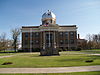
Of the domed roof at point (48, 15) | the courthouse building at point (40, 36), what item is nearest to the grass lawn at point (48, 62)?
the courthouse building at point (40, 36)

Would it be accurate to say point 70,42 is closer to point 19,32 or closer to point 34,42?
point 34,42

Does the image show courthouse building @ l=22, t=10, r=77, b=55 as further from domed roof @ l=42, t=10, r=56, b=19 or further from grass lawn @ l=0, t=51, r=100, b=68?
grass lawn @ l=0, t=51, r=100, b=68

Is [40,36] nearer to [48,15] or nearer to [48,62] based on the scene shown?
[48,15]

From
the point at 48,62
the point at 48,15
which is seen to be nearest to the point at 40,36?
the point at 48,15

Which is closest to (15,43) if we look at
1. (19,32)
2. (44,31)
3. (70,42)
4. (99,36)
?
(19,32)

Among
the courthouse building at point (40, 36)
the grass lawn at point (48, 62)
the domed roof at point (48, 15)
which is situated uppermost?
the domed roof at point (48, 15)

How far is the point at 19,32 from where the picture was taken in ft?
274

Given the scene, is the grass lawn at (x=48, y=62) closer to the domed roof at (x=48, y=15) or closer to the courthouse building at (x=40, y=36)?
the courthouse building at (x=40, y=36)

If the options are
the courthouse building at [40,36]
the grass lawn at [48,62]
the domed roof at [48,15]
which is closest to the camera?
the grass lawn at [48,62]

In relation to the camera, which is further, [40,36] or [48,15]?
[48,15]

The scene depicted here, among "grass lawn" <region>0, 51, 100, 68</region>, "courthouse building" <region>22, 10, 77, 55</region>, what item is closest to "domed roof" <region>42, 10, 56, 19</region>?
"courthouse building" <region>22, 10, 77, 55</region>

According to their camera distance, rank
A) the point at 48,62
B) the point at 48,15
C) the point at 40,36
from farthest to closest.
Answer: the point at 48,15 < the point at 40,36 < the point at 48,62

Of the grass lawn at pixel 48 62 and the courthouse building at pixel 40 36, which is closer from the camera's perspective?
the grass lawn at pixel 48 62

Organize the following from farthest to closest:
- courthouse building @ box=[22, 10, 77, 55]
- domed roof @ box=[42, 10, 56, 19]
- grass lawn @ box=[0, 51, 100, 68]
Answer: domed roof @ box=[42, 10, 56, 19]
courthouse building @ box=[22, 10, 77, 55]
grass lawn @ box=[0, 51, 100, 68]
